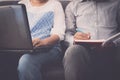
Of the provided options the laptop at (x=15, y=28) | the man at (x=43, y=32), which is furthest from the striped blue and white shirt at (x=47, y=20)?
the laptop at (x=15, y=28)

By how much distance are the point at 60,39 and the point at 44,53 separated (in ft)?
0.57

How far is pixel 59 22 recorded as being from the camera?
84.3 inches

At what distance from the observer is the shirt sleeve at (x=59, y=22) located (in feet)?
6.90

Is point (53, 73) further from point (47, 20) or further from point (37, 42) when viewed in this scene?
point (47, 20)

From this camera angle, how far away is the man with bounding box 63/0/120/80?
1.95 m

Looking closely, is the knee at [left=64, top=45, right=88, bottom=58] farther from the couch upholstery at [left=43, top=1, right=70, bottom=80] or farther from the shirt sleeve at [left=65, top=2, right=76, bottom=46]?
the shirt sleeve at [left=65, top=2, right=76, bottom=46]

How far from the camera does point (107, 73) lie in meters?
2.06

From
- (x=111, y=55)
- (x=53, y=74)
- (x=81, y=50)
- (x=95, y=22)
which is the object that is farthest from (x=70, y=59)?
(x=95, y=22)

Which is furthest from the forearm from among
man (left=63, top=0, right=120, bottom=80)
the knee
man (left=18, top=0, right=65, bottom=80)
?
the knee

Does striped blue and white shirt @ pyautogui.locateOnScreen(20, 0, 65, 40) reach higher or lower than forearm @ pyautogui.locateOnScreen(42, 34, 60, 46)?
higher

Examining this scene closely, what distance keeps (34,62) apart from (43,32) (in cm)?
30

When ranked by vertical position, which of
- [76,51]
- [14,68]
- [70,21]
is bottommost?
[14,68]

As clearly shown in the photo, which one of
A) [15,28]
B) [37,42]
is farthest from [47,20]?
[15,28]

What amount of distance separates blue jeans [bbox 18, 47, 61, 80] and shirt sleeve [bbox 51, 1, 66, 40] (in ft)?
0.38
